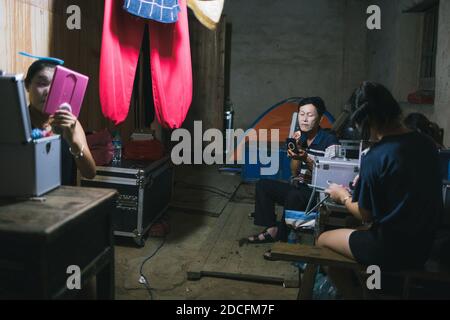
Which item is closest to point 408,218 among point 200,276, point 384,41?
point 200,276

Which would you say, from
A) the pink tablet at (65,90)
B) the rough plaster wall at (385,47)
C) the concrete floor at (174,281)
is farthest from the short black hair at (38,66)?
the rough plaster wall at (385,47)

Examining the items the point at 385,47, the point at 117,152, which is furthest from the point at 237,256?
the point at 385,47

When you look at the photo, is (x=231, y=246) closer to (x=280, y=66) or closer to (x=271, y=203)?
(x=271, y=203)

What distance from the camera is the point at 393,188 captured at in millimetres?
2262

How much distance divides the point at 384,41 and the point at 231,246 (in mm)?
4459

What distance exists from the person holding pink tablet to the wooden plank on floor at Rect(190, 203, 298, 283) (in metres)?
1.34

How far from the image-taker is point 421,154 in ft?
7.35

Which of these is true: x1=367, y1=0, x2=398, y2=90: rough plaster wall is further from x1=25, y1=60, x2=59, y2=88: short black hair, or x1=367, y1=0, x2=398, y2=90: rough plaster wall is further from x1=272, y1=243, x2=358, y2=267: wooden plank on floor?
x1=25, y1=60, x2=59, y2=88: short black hair

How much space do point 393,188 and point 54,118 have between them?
5.76ft

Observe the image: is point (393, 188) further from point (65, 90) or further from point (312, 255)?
point (65, 90)

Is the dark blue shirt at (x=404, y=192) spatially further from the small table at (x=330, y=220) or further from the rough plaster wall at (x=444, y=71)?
the rough plaster wall at (x=444, y=71)

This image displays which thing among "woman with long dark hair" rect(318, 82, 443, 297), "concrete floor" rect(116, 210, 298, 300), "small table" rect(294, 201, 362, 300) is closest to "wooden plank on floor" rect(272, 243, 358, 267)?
"woman with long dark hair" rect(318, 82, 443, 297)

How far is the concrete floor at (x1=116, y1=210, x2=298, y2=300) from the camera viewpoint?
116 inches

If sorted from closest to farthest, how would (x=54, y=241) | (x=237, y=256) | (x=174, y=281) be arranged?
(x=54, y=241), (x=174, y=281), (x=237, y=256)
